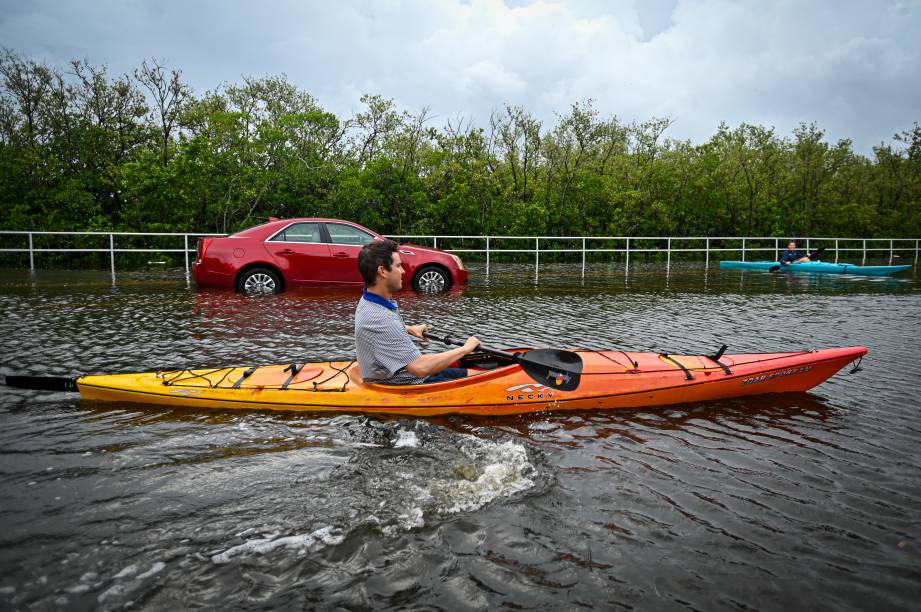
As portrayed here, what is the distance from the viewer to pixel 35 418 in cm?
426

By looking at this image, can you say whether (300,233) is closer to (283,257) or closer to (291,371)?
(283,257)

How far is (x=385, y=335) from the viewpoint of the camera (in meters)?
4.29

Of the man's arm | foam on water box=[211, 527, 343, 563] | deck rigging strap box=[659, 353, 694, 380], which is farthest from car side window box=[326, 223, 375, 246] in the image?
foam on water box=[211, 527, 343, 563]

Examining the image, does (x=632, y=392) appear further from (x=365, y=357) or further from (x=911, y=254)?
(x=911, y=254)

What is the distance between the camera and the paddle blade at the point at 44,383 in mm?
4527

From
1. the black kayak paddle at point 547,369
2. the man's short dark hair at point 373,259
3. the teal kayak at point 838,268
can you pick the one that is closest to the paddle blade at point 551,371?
the black kayak paddle at point 547,369

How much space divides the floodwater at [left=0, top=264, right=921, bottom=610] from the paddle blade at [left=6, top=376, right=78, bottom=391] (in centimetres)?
14

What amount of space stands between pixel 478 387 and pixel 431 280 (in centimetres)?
771

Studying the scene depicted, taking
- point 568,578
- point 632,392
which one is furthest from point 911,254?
point 568,578

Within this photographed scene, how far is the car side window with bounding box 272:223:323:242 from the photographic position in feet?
36.0

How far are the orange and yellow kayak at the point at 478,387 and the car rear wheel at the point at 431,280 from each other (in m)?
7.14

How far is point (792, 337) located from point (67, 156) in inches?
779

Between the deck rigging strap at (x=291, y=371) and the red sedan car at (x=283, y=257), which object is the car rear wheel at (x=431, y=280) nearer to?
the red sedan car at (x=283, y=257)

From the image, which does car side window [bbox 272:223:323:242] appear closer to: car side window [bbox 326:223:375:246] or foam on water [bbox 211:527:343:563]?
car side window [bbox 326:223:375:246]
